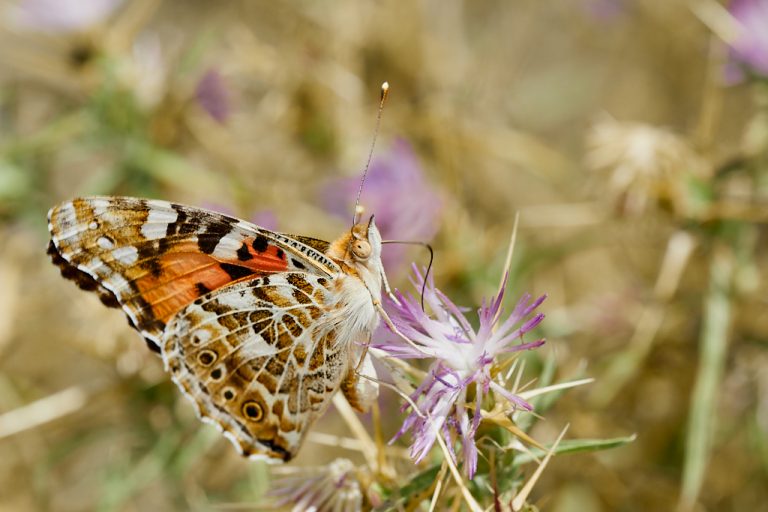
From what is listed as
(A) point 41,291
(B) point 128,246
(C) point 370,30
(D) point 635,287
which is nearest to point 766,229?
(D) point 635,287

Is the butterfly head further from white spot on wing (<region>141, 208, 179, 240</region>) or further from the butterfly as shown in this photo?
white spot on wing (<region>141, 208, 179, 240</region>)

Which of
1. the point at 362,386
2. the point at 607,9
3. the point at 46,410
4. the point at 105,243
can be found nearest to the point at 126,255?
the point at 105,243

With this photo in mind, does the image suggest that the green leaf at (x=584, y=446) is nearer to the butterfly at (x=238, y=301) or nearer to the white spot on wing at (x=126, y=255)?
the butterfly at (x=238, y=301)

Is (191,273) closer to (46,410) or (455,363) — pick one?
(455,363)

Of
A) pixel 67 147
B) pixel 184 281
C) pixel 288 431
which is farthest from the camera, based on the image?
pixel 67 147

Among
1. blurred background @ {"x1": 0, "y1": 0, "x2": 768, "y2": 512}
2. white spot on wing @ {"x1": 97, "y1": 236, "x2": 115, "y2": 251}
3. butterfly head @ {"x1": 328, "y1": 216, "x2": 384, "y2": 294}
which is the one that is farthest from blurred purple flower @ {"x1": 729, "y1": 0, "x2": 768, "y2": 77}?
white spot on wing @ {"x1": 97, "y1": 236, "x2": 115, "y2": 251}

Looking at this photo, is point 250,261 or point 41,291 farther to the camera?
point 41,291

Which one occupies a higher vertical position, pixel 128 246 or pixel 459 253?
pixel 128 246

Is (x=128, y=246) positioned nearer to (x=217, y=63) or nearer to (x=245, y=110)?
(x=217, y=63)
